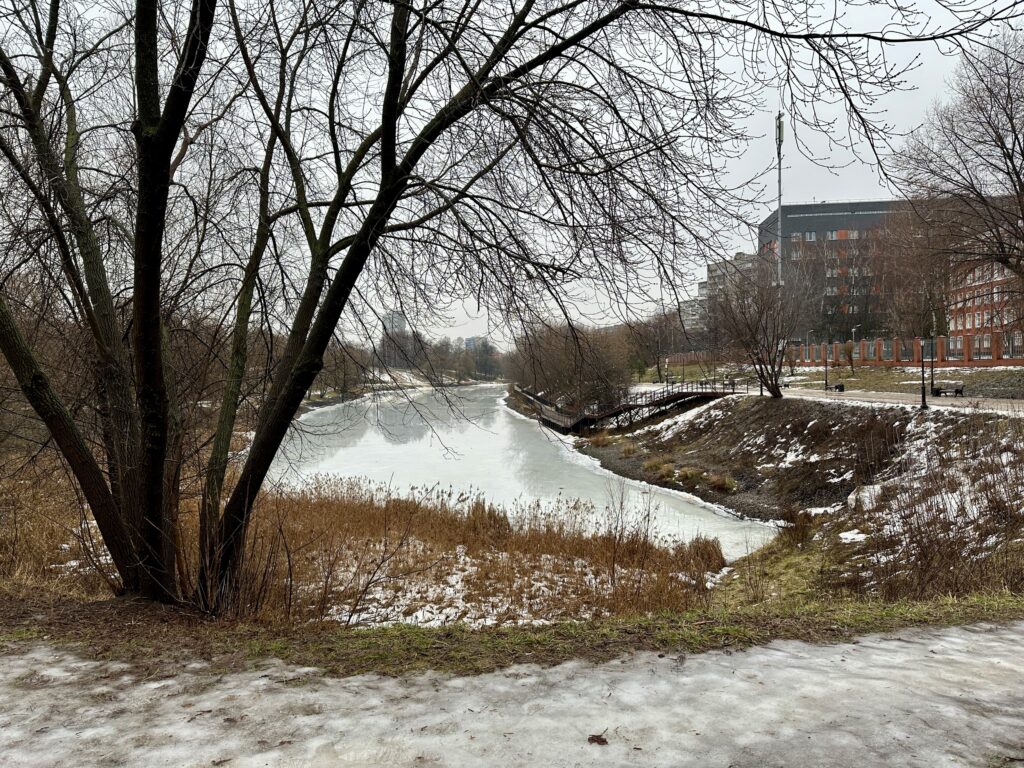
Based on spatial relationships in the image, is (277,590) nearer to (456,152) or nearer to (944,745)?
(456,152)

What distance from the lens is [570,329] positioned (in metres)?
4.74

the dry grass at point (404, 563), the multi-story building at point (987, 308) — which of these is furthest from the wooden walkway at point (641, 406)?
the dry grass at point (404, 563)

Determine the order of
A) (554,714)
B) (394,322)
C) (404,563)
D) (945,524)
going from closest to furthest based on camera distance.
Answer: (554,714) < (394,322) < (945,524) < (404,563)

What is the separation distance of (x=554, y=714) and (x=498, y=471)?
1937cm

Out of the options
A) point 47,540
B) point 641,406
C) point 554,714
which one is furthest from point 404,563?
point 641,406

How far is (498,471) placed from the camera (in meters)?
21.9

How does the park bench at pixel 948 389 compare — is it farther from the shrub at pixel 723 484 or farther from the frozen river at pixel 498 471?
the frozen river at pixel 498 471

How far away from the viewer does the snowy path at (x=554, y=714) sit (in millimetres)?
2240

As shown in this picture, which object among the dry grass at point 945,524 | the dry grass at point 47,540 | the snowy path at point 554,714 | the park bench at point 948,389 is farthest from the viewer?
the park bench at point 948,389

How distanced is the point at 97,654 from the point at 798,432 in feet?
70.9

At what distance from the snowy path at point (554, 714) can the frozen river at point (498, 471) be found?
10.7 ft

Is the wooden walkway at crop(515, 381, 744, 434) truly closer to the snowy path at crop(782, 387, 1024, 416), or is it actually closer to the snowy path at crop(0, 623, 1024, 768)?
the snowy path at crop(782, 387, 1024, 416)

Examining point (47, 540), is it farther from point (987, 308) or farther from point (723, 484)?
point (987, 308)

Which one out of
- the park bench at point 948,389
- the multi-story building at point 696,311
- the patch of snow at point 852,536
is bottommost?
the patch of snow at point 852,536
